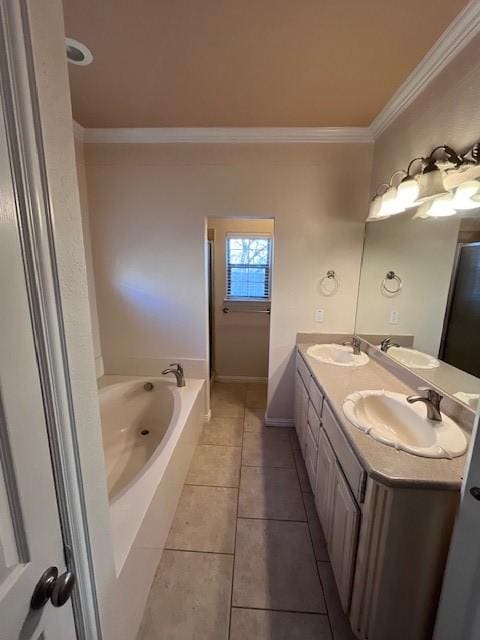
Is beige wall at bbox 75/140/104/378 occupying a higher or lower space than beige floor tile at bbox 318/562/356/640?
higher

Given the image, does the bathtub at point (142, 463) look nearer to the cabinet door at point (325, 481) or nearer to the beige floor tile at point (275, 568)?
the beige floor tile at point (275, 568)

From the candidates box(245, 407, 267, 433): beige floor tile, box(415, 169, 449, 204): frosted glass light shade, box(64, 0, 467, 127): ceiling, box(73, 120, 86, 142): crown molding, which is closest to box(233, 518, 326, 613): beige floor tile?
box(245, 407, 267, 433): beige floor tile

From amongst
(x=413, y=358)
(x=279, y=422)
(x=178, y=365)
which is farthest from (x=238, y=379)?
(x=413, y=358)

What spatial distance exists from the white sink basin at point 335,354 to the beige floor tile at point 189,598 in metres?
1.44

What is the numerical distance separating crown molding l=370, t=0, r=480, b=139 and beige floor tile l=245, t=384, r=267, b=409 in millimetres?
2842

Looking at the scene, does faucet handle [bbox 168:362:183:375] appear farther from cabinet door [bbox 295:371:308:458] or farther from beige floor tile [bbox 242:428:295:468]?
cabinet door [bbox 295:371:308:458]

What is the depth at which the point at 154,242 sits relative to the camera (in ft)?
8.18

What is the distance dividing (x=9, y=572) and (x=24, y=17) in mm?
966

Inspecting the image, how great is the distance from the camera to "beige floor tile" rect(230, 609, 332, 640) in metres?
1.21

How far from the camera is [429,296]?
1.62m

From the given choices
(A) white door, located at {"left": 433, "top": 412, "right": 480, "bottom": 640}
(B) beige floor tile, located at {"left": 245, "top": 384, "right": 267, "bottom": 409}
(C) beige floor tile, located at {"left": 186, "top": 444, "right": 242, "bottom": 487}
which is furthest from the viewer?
(B) beige floor tile, located at {"left": 245, "top": 384, "right": 267, "bottom": 409}

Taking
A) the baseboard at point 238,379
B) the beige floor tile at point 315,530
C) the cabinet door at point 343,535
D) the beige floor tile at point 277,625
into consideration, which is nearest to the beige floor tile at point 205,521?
the beige floor tile at point 277,625

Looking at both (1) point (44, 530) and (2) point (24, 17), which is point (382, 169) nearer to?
(2) point (24, 17)

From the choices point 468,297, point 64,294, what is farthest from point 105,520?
point 468,297
